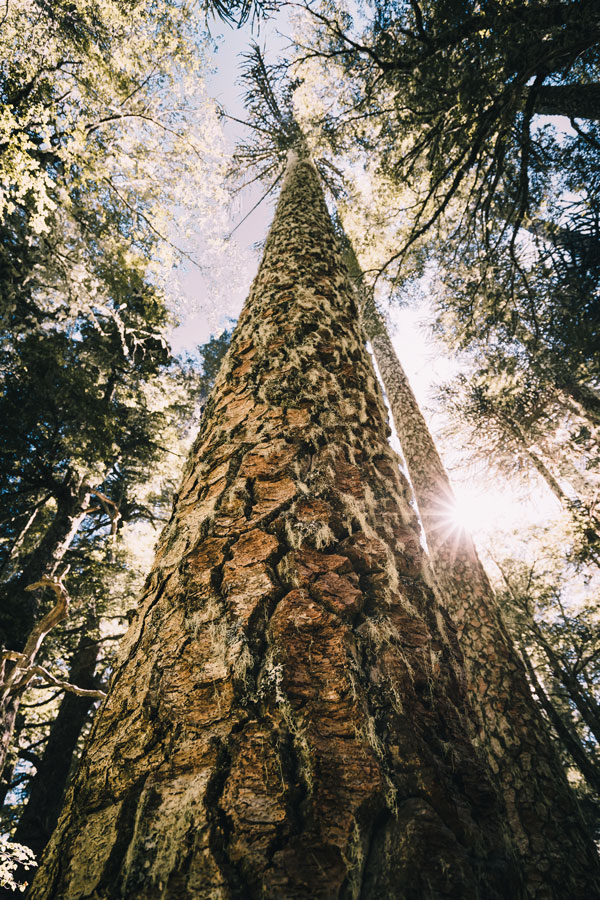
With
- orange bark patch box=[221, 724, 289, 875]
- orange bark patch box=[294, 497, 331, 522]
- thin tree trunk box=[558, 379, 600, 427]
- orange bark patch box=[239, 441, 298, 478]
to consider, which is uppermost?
thin tree trunk box=[558, 379, 600, 427]

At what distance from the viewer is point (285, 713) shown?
0.61 meters

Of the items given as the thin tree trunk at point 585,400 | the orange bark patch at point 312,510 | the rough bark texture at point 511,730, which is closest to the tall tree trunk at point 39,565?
Result: the rough bark texture at point 511,730

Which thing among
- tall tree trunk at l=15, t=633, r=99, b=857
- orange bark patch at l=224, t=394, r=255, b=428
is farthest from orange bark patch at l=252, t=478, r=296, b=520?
tall tree trunk at l=15, t=633, r=99, b=857

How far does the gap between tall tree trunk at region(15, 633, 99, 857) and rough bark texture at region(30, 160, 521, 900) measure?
9166 millimetres

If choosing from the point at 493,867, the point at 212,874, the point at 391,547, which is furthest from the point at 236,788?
the point at 391,547

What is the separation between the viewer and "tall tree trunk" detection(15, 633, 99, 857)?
7.11 meters

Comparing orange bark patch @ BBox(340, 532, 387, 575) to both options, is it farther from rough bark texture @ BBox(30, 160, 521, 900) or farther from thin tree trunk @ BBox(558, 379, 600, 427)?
thin tree trunk @ BBox(558, 379, 600, 427)

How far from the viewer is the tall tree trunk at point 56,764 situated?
280 inches

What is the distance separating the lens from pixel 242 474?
3.27 feet

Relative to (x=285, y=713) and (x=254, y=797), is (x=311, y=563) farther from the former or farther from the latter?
(x=254, y=797)

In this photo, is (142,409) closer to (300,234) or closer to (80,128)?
(80,128)

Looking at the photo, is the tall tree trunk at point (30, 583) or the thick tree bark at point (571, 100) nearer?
the thick tree bark at point (571, 100)

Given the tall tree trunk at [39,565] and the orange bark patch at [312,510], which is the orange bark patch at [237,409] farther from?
the tall tree trunk at [39,565]

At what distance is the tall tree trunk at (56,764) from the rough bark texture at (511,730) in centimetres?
778
